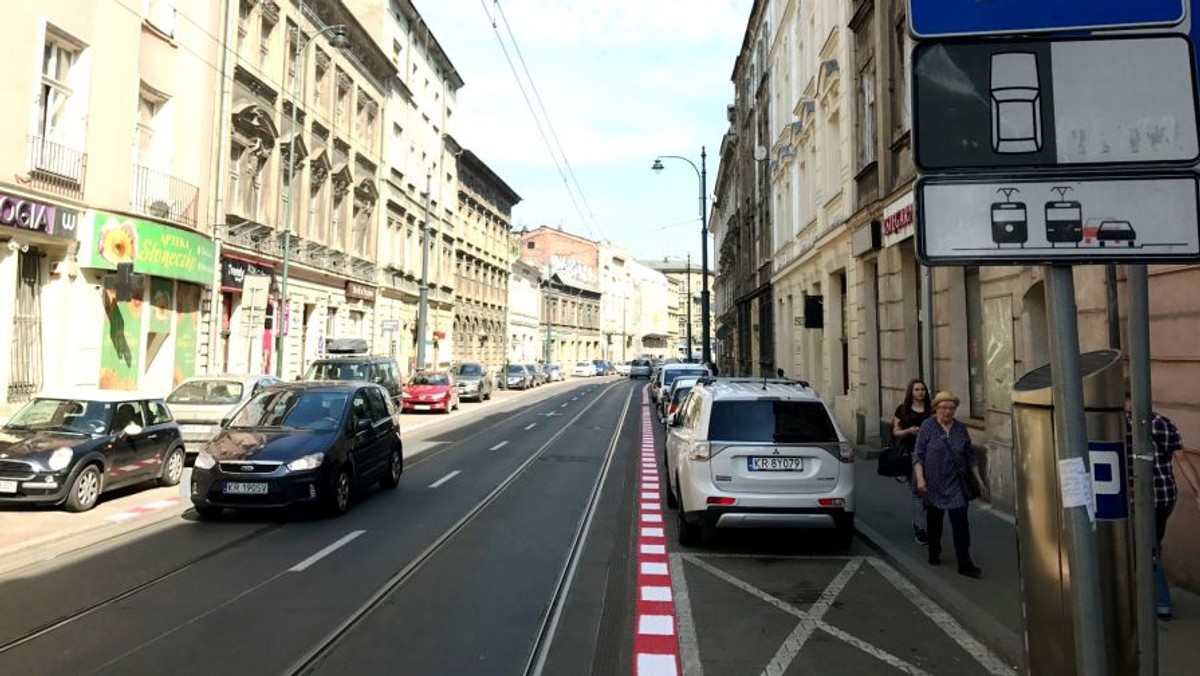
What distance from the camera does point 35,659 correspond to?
4.88m

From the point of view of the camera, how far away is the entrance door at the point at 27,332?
15.4 m

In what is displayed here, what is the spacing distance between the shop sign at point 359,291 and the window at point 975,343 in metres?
26.4

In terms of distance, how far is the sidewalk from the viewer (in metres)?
5.04

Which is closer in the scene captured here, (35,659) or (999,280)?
(35,659)

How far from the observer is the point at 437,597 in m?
6.35

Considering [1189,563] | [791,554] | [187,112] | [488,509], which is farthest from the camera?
[187,112]

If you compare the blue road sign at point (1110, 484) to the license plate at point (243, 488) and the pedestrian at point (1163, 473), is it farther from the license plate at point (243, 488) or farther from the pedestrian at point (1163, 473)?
the license plate at point (243, 488)

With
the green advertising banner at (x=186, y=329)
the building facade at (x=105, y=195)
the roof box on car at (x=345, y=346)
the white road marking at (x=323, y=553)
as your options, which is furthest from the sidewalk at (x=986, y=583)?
the roof box on car at (x=345, y=346)

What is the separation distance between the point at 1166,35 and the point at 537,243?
315ft

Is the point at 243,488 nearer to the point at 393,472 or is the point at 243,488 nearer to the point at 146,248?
the point at 393,472

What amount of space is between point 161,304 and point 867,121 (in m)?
17.8

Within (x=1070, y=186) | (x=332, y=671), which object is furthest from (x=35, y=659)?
(x=1070, y=186)

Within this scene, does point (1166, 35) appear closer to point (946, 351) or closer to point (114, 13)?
point (946, 351)

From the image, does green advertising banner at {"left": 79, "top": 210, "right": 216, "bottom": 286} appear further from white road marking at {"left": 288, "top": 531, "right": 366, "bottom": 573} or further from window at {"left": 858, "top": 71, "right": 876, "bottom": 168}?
window at {"left": 858, "top": 71, "right": 876, "bottom": 168}
